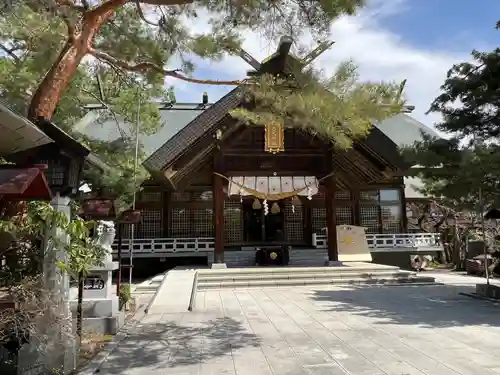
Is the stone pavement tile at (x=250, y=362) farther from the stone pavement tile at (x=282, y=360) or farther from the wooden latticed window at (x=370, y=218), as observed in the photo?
the wooden latticed window at (x=370, y=218)

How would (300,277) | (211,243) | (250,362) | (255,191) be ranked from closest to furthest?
(250,362), (300,277), (255,191), (211,243)

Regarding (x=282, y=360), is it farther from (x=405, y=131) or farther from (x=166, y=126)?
(x=405, y=131)

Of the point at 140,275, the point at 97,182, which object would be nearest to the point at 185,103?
the point at 140,275

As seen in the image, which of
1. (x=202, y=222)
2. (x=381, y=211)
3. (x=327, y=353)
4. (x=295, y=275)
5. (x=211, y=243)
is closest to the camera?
(x=327, y=353)

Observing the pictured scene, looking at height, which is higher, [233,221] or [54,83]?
[54,83]

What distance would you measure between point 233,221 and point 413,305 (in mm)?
9613

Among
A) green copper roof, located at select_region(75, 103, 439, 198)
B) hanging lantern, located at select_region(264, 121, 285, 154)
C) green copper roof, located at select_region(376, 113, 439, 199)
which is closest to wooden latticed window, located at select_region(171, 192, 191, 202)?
green copper roof, located at select_region(75, 103, 439, 198)

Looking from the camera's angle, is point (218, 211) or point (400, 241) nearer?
point (218, 211)

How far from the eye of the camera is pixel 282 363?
4.63 metres

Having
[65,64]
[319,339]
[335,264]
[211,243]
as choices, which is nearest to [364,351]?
[319,339]

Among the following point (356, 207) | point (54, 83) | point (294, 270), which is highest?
point (54, 83)

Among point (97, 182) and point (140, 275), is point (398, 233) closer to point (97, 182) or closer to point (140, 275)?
point (140, 275)

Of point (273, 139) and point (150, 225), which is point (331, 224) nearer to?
point (273, 139)

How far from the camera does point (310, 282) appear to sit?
12164mm
